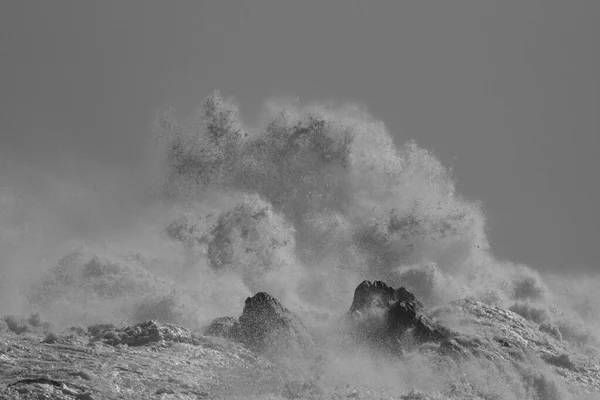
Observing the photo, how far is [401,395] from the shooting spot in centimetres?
3525

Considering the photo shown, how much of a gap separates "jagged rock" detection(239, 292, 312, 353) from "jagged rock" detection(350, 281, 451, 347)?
140 inches

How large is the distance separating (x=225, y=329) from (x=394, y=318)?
8.39 metres

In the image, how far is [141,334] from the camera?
125 feet

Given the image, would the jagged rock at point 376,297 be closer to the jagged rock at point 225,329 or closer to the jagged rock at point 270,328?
the jagged rock at point 270,328

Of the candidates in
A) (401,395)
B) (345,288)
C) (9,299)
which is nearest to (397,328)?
(401,395)

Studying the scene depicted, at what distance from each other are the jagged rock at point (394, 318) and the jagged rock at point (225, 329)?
6103 mm

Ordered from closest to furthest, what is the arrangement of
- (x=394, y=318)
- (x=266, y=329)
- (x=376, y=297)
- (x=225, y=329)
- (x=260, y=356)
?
(x=260, y=356) < (x=266, y=329) < (x=225, y=329) < (x=394, y=318) < (x=376, y=297)

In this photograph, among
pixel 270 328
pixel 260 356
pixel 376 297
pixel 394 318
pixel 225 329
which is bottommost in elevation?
pixel 260 356

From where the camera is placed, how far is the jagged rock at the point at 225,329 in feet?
133

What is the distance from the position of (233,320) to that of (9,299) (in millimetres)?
17626

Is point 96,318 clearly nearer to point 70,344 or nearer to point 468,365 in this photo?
point 70,344

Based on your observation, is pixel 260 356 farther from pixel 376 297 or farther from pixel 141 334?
pixel 376 297

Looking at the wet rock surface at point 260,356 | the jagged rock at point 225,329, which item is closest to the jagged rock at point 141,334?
the wet rock surface at point 260,356

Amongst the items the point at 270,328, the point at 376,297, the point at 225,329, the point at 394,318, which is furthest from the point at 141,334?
the point at 376,297
